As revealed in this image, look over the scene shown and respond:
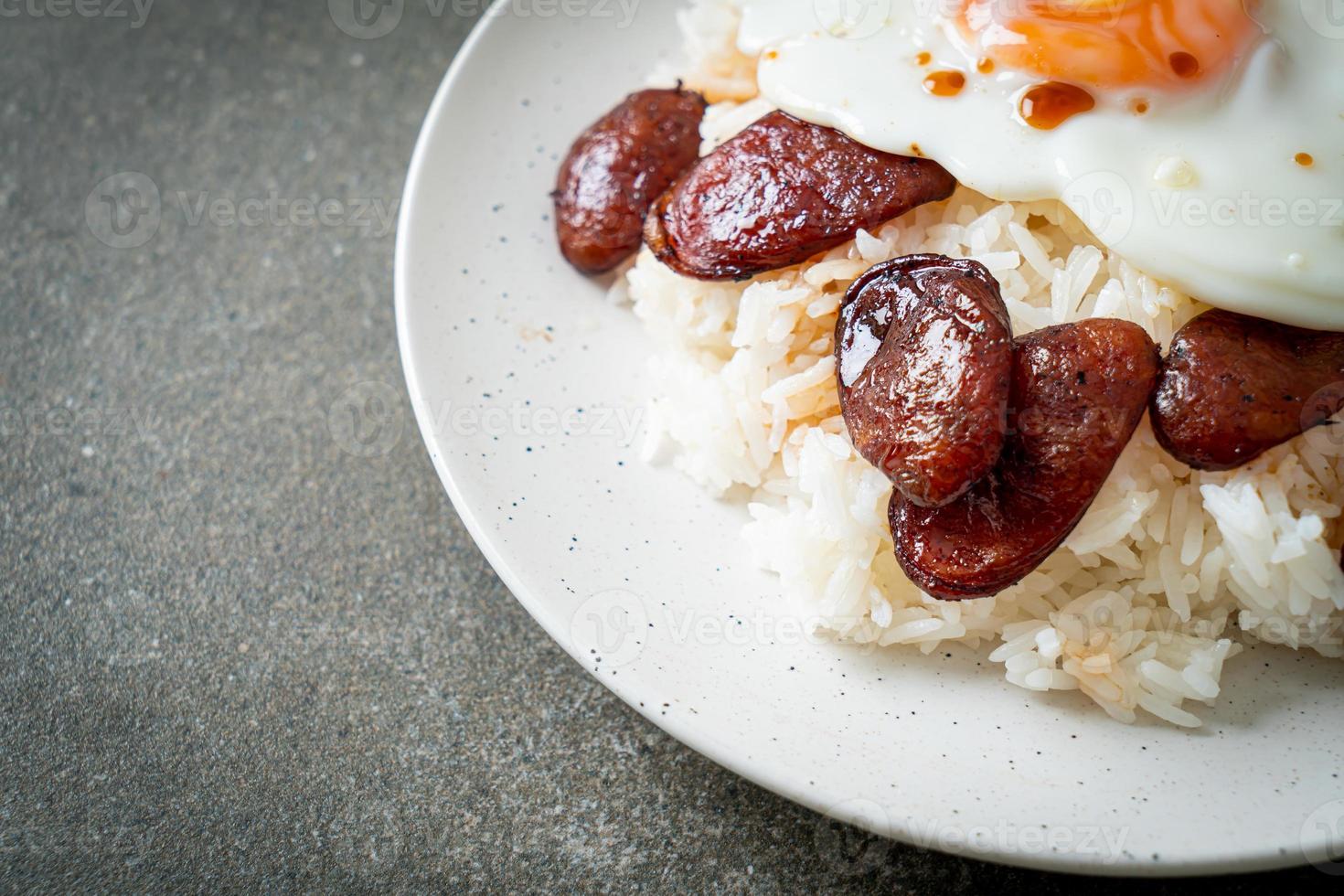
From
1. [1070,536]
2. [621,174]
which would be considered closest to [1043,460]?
[1070,536]

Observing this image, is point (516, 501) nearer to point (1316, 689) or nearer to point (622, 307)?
point (622, 307)

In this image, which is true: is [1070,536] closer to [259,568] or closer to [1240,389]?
→ [1240,389]

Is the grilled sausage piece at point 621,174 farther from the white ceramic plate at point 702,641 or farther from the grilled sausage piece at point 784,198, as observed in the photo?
the grilled sausage piece at point 784,198

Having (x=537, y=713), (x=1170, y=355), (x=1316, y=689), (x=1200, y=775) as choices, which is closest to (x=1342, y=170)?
(x=1170, y=355)

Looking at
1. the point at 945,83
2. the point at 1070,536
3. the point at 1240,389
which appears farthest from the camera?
the point at 945,83

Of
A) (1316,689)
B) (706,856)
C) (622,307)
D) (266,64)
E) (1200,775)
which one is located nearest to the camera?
(1200,775)

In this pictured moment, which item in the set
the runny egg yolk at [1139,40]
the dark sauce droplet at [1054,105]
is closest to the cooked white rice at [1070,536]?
the dark sauce droplet at [1054,105]
